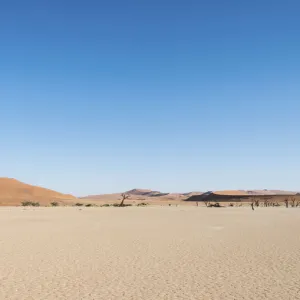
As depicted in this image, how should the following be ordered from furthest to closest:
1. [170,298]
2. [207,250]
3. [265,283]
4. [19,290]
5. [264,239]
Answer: [264,239] → [207,250] → [265,283] → [19,290] → [170,298]

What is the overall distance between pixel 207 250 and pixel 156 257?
283 centimetres

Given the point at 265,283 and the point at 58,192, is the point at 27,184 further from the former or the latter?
the point at 265,283

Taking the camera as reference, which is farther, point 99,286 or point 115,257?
point 115,257

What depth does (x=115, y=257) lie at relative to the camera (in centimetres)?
1446

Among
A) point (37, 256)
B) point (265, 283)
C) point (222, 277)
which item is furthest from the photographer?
point (37, 256)

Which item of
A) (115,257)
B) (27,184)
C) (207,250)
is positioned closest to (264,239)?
(207,250)

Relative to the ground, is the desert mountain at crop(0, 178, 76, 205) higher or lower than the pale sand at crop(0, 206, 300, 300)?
higher

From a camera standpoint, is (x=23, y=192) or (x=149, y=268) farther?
(x=23, y=192)

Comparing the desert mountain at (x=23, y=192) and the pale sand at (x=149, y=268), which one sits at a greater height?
the desert mountain at (x=23, y=192)

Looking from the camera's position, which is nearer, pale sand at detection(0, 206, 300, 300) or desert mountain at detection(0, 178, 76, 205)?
pale sand at detection(0, 206, 300, 300)

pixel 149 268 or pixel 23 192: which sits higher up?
pixel 23 192

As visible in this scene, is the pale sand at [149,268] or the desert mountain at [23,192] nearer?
the pale sand at [149,268]

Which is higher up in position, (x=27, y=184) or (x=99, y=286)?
(x=27, y=184)

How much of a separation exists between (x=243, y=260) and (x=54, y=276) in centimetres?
676
